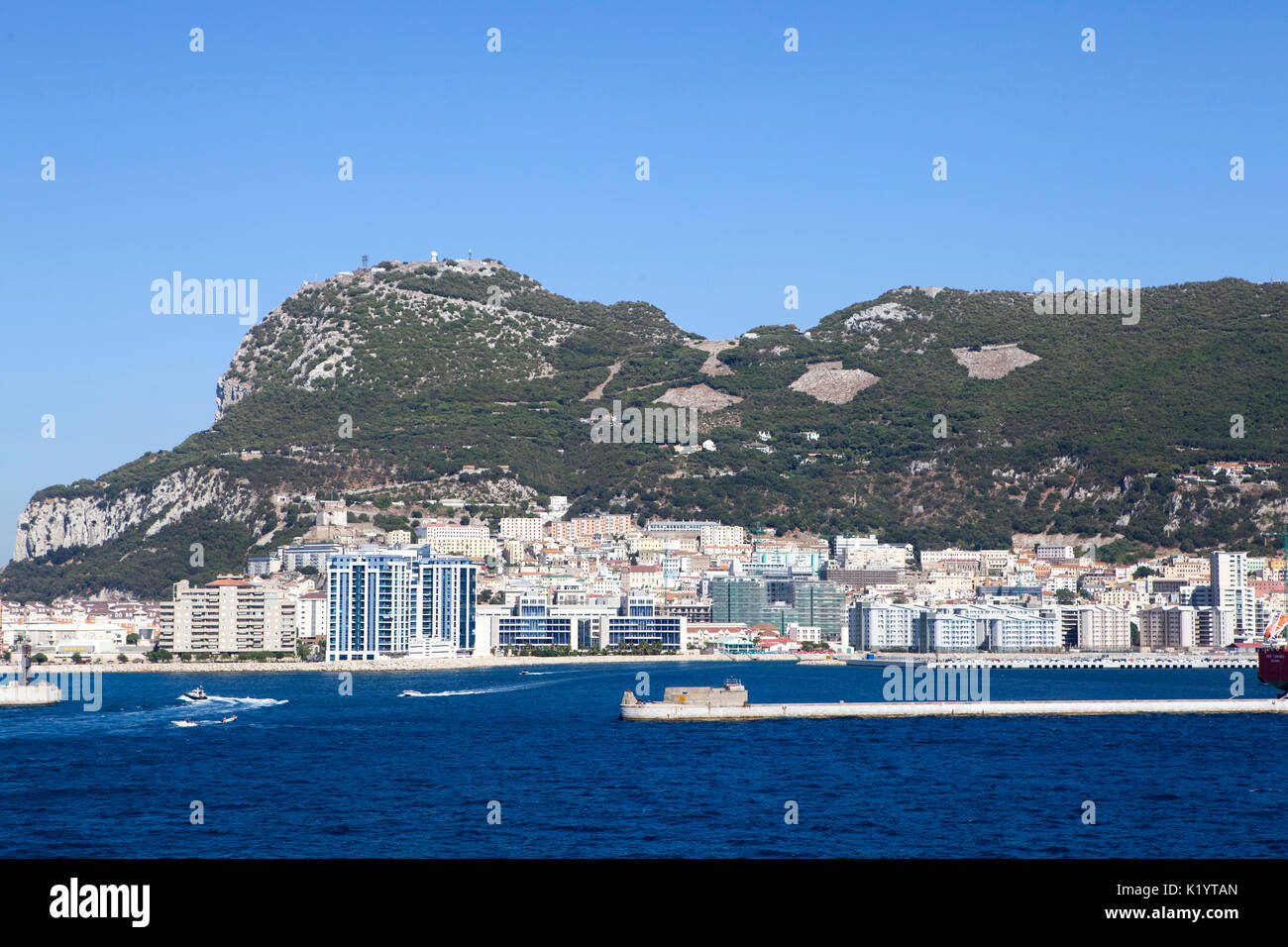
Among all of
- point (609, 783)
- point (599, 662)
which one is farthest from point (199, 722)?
point (599, 662)

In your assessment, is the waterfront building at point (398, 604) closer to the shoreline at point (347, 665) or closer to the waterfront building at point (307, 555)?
the shoreline at point (347, 665)

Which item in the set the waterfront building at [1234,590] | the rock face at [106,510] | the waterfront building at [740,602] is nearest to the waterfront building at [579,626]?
the waterfront building at [740,602]

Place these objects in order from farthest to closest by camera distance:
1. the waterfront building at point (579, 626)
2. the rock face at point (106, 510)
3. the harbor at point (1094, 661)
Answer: the rock face at point (106, 510), the waterfront building at point (579, 626), the harbor at point (1094, 661)

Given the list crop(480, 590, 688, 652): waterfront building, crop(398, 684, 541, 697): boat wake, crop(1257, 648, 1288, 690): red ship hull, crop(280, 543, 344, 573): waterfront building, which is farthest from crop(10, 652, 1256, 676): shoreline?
crop(280, 543, 344, 573): waterfront building

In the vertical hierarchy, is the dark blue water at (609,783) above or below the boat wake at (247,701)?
above

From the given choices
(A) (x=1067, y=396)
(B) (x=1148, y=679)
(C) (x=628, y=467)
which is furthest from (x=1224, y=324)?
(B) (x=1148, y=679)

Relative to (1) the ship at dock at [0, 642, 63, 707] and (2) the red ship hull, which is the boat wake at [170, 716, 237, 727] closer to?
(1) the ship at dock at [0, 642, 63, 707]
